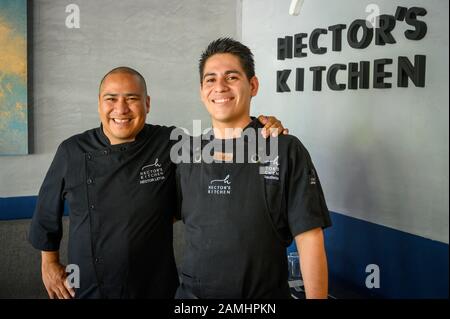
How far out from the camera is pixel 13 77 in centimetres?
220

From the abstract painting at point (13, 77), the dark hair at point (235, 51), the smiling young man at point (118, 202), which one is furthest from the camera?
the abstract painting at point (13, 77)

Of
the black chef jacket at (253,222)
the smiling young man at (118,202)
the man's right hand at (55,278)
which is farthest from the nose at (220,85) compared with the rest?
the man's right hand at (55,278)

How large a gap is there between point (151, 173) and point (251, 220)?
0.46m

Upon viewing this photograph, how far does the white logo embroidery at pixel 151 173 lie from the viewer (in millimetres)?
1557

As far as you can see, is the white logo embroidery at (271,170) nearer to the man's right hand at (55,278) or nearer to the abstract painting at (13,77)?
the man's right hand at (55,278)

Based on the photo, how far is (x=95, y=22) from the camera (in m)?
2.41

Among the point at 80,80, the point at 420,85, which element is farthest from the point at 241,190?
the point at 80,80

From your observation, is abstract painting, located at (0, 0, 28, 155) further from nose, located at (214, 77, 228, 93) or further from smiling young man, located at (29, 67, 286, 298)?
nose, located at (214, 77, 228, 93)

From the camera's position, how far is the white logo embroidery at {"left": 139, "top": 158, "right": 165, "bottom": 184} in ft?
5.11

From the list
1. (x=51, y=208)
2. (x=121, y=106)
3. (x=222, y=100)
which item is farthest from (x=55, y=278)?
(x=222, y=100)

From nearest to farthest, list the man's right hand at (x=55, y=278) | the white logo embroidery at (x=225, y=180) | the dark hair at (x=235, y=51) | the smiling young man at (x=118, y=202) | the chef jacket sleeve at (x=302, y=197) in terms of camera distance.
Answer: the chef jacket sleeve at (x=302, y=197) < the white logo embroidery at (x=225, y=180) < the dark hair at (x=235, y=51) < the smiling young man at (x=118, y=202) < the man's right hand at (x=55, y=278)

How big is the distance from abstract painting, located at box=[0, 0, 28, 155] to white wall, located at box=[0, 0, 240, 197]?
0.21ft

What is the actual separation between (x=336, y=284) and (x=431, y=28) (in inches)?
42.8
